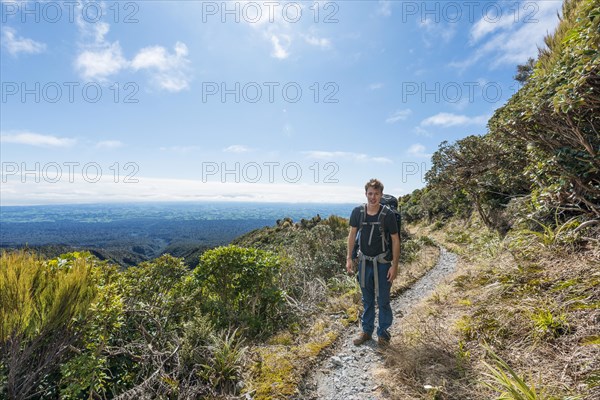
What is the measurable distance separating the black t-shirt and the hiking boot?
1378 mm

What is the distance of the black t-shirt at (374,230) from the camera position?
13.5 ft

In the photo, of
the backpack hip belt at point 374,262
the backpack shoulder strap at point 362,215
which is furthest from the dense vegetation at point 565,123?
the backpack hip belt at point 374,262

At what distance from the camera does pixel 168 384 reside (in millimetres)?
3084

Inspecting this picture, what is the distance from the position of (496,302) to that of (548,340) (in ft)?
3.30

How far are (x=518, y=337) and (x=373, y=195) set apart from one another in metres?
2.38

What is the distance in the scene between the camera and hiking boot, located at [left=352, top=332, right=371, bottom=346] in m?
4.46

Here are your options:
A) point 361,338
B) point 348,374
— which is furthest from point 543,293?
point 348,374

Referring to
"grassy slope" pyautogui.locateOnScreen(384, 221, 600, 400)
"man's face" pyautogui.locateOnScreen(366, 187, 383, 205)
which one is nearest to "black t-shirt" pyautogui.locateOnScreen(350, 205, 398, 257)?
"man's face" pyautogui.locateOnScreen(366, 187, 383, 205)

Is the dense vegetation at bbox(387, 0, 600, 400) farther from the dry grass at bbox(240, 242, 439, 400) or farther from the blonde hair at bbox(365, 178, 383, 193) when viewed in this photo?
the blonde hair at bbox(365, 178, 383, 193)

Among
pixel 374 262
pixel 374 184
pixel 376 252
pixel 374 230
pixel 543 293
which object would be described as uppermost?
pixel 374 184

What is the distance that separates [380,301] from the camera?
427 centimetres

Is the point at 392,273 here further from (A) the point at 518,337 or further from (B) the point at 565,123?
(B) the point at 565,123

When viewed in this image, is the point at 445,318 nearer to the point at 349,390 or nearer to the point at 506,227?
the point at 349,390

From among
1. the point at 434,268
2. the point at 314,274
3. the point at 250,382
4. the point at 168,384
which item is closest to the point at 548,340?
the point at 250,382
